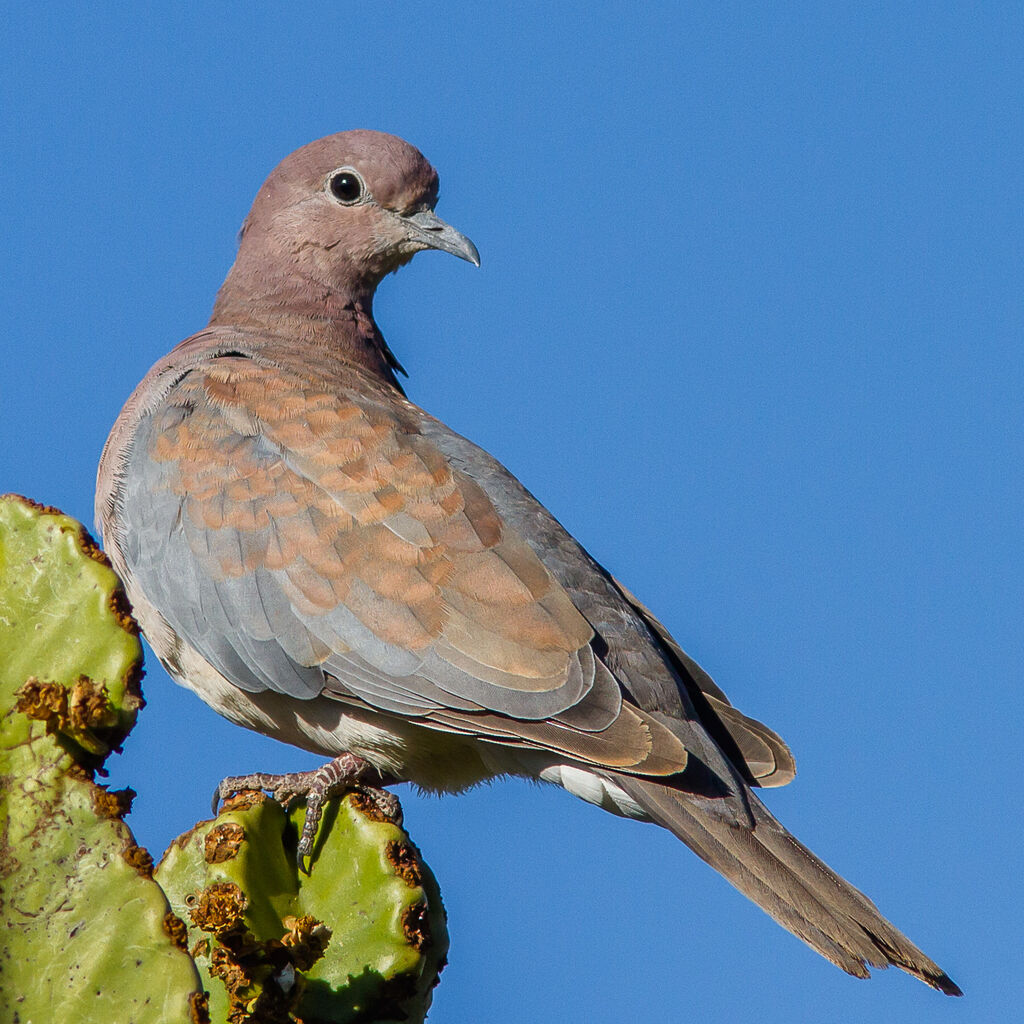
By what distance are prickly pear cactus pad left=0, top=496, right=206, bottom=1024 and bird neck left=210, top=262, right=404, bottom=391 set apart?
2.52m

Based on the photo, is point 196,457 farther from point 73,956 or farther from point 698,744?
point 73,956

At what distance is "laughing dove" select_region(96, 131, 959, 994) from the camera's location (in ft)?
12.1

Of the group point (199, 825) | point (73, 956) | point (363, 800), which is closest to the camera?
point (73, 956)

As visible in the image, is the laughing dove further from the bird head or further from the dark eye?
the dark eye

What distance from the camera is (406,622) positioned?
3.89 m

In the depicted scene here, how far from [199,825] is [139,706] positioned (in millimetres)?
461

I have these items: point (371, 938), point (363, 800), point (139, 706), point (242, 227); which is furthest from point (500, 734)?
point (242, 227)

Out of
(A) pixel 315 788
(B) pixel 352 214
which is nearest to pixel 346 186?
(B) pixel 352 214

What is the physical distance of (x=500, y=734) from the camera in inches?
147

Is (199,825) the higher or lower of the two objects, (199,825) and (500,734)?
the lower

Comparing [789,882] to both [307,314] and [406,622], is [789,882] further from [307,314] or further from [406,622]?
[307,314]

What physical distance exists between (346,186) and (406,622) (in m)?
2.20

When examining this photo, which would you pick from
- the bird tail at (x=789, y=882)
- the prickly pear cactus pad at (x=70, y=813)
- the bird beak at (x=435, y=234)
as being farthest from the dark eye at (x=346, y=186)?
the prickly pear cactus pad at (x=70, y=813)

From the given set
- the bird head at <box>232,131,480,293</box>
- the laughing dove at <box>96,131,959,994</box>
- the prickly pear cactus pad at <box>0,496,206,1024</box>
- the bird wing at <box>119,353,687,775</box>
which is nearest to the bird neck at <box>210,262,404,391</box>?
the bird head at <box>232,131,480,293</box>
